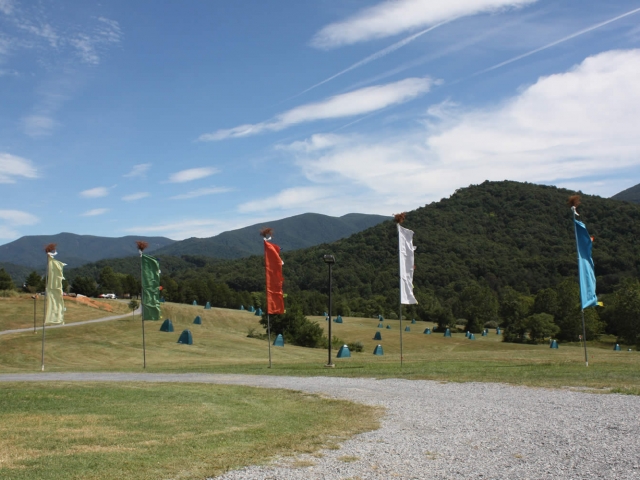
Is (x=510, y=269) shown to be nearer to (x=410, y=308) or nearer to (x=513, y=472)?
(x=410, y=308)

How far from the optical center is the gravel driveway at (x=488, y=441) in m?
5.87

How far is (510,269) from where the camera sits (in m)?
102

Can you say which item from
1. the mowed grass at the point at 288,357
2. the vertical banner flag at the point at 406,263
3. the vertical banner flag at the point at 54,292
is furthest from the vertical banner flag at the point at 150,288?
the vertical banner flag at the point at 406,263

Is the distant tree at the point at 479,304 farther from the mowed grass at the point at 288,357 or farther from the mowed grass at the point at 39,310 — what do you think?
the mowed grass at the point at 39,310

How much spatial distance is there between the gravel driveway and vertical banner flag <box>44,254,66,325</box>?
590 inches

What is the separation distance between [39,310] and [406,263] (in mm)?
34965

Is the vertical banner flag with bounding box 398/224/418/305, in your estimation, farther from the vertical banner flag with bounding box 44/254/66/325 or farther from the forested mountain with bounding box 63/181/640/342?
the forested mountain with bounding box 63/181/640/342

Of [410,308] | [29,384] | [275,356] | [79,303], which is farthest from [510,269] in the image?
[29,384]

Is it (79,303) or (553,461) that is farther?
(79,303)

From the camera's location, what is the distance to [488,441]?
7258 mm

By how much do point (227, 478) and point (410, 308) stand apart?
83964 millimetres

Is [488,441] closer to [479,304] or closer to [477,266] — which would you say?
[479,304]

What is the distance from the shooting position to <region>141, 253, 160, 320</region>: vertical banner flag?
21.4 meters

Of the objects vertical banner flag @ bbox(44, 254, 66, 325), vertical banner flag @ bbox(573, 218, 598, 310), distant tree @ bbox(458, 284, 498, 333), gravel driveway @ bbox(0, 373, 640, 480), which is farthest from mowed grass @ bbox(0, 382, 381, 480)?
distant tree @ bbox(458, 284, 498, 333)
